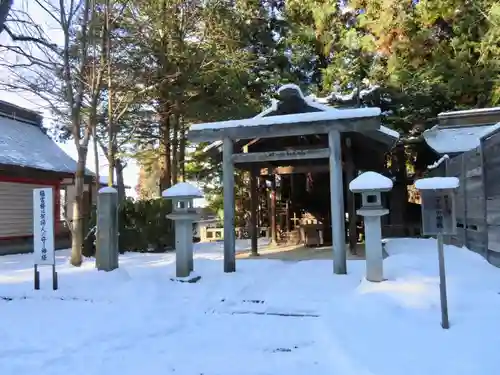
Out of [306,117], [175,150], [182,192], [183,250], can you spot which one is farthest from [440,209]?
[175,150]

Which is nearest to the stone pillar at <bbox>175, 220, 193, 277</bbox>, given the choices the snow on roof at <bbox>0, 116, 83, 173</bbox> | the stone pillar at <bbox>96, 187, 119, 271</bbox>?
the stone pillar at <bbox>96, 187, 119, 271</bbox>

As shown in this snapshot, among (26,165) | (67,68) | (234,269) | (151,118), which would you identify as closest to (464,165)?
(234,269)

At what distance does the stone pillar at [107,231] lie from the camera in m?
8.75

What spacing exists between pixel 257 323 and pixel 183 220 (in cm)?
310

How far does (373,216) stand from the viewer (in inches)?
288

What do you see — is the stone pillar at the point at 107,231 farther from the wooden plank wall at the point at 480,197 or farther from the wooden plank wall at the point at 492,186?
the wooden plank wall at the point at 492,186

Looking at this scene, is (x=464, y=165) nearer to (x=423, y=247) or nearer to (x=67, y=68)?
(x=423, y=247)

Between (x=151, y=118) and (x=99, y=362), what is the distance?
13.7m

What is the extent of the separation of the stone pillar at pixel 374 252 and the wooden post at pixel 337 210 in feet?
2.89

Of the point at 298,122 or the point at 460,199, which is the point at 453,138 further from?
the point at 298,122

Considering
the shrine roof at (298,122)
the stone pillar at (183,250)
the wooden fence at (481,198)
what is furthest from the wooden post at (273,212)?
the stone pillar at (183,250)

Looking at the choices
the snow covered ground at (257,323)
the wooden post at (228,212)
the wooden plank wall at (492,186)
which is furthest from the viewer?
the wooden post at (228,212)

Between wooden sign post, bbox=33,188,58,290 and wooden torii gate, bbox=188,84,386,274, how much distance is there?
304cm

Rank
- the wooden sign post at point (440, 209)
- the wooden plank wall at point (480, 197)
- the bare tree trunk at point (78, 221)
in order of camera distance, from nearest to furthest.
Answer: the wooden sign post at point (440, 209) < the wooden plank wall at point (480, 197) < the bare tree trunk at point (78, 221)
